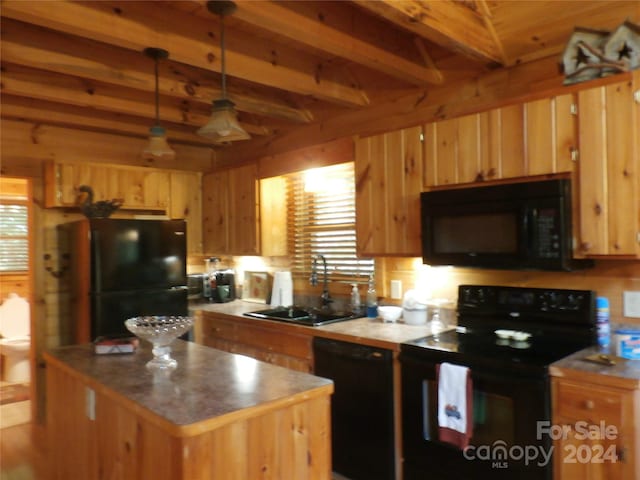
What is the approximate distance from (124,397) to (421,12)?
196 cm

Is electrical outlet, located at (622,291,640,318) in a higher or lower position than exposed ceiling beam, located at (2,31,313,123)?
lower

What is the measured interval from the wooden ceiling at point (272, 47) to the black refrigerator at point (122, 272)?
888 mm

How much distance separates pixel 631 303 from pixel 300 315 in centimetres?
219

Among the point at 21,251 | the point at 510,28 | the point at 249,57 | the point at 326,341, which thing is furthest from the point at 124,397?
the point at 21,251

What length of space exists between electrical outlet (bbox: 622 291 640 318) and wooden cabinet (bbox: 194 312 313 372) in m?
1.72

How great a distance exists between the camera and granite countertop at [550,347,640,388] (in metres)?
1.77

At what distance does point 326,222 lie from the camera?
3.82 metres

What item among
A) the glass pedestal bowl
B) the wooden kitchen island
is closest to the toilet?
the wooden kitchen island

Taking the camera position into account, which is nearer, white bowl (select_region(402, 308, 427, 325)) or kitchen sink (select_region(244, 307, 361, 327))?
white bowl (select_region(402, 308, 427, 325))

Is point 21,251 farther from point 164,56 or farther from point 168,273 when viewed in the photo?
point 164,56

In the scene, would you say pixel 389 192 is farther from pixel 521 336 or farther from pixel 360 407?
pixel 360 407

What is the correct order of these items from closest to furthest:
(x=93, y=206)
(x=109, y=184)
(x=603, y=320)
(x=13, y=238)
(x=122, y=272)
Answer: (x=603, y=320), (x=122, y=272), (x=93, y=206), (x=109, y=184), (x=13, y=238)

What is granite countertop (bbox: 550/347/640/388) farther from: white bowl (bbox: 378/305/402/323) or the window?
the window

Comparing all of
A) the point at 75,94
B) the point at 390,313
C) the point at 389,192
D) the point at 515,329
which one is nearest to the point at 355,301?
the point at 390,313
